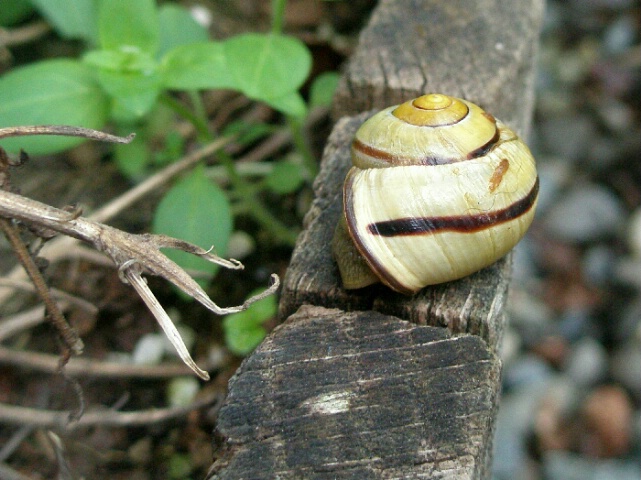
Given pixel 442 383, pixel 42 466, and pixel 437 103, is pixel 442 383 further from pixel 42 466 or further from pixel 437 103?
pixel 42 466

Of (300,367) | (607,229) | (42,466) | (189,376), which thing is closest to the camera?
(300,367)

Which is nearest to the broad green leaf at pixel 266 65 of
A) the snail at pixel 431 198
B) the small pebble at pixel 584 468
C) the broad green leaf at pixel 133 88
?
the broad green leaf at pixel 133 88

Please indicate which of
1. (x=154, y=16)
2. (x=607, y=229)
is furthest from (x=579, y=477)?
(x=154, y=16)

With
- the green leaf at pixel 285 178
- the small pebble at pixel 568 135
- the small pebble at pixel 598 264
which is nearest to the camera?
the green leaf at pixel 285 178

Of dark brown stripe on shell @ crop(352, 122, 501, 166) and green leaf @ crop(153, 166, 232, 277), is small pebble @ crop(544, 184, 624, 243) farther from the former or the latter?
dark brown stripe on shell @ crop(352, 122, 501, 166)

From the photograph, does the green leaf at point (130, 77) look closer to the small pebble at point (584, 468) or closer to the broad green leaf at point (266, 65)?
the broad green leaf at point (266, 65)

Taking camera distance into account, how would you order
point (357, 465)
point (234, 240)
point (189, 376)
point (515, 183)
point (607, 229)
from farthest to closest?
point (607, 229), point (234, 240), point (189, 376), point (515, 183), point (357, 465)
